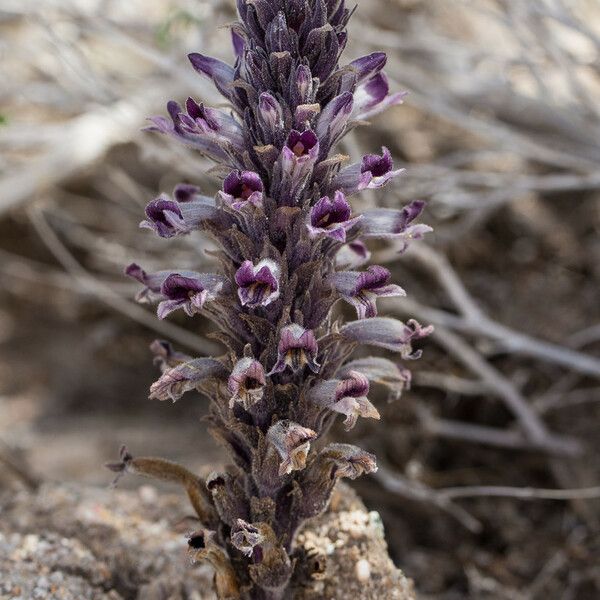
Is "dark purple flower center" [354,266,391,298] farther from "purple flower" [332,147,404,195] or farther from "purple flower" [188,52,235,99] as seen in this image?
"purple flower" [188,52,235,99]

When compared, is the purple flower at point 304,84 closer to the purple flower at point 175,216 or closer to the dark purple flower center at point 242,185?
the dark purple flower center at point 242,185

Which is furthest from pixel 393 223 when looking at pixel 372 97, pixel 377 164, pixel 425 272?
pixel 425 272

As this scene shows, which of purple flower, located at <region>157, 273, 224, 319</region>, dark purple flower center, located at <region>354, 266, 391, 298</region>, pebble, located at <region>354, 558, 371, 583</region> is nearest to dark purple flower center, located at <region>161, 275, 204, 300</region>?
purple flower, located at <region>157, 273, 224, 319</region>

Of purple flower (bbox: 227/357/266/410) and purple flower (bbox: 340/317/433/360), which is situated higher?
purple flower (bbox: 340/317/433/360)

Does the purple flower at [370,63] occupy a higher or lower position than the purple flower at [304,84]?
higher

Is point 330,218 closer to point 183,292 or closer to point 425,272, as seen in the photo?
point 183,292

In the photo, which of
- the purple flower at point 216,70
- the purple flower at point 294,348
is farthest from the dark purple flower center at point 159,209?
the purple flower at point 294,348
